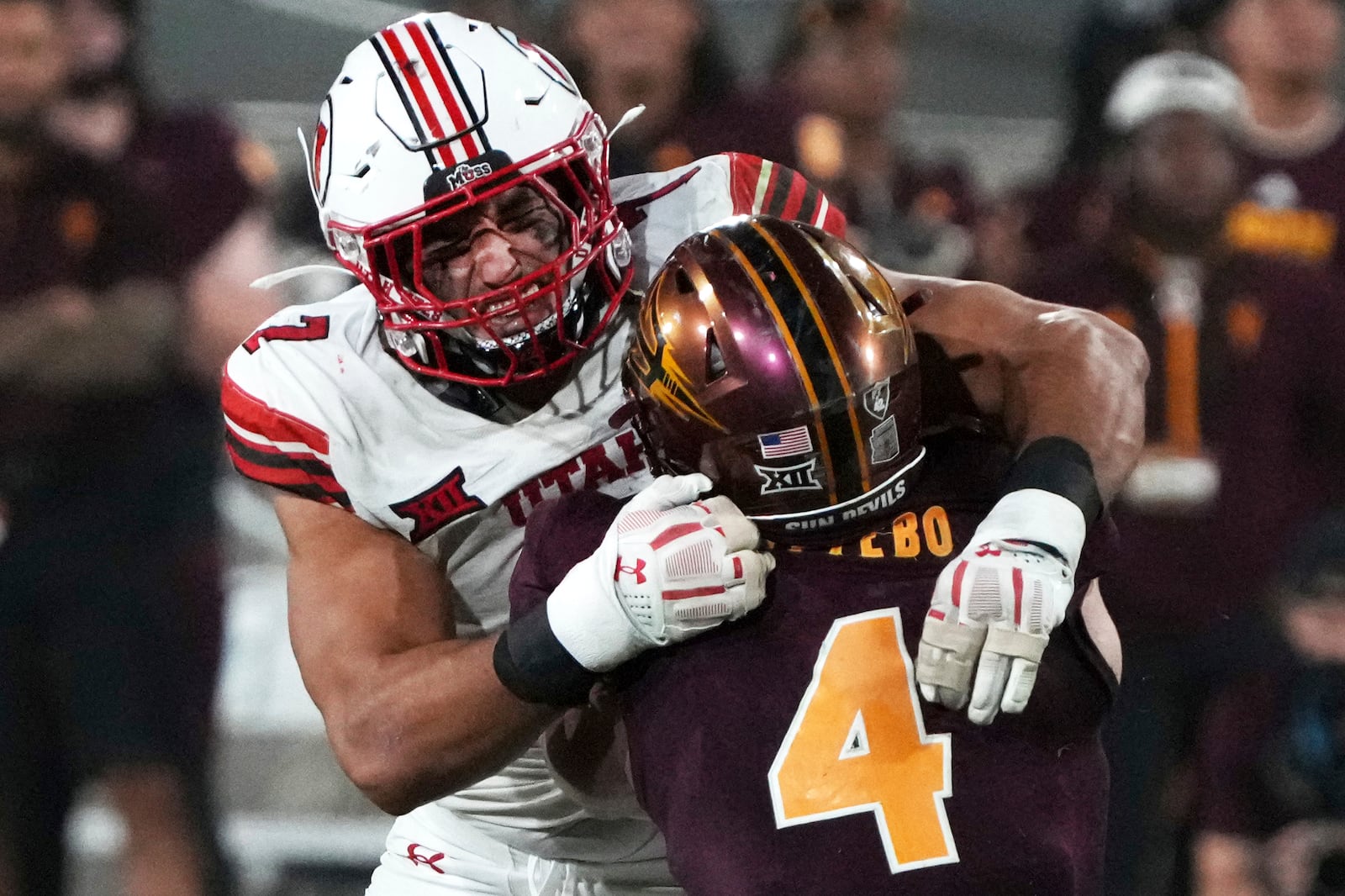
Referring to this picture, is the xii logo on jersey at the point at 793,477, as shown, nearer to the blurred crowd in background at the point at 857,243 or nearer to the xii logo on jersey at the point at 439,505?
the xii logo on jersey at the point at 439,505

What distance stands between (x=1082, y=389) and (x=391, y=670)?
81cm

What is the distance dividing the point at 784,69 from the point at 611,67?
1.30 feet

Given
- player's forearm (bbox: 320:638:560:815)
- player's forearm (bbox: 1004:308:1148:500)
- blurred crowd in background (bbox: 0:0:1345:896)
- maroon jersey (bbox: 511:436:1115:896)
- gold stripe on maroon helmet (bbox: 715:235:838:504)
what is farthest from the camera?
blurred crowd in background (bbox: 0:0:1345:896)

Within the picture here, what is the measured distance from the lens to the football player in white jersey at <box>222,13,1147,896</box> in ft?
6.03

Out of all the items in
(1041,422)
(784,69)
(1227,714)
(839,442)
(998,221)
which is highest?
(839,442)

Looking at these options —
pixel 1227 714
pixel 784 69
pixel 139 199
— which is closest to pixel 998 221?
pixel 784 69

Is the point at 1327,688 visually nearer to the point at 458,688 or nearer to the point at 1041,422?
the point at 1041,422

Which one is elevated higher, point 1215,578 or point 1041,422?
point 1041,422

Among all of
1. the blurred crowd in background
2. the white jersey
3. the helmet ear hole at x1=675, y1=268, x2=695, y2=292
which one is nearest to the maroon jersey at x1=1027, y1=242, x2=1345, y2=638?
the blurred crowd in background

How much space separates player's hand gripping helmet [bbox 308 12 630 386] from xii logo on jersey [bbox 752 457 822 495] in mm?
420

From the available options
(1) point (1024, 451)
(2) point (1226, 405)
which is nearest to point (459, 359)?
(1) point (1024, 451)

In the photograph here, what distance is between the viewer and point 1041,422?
1781 millimetres

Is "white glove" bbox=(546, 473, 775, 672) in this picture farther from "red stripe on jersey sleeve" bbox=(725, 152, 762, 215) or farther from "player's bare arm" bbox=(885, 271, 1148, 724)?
"red stripe on jersey sleeve" bbox=(725, 152, 762, 215)

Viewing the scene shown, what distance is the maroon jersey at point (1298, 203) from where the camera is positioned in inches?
134
